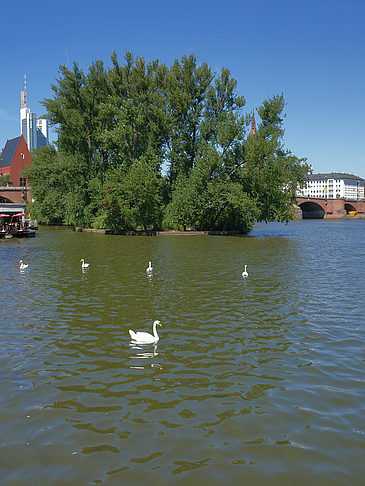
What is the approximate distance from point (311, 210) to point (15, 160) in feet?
373

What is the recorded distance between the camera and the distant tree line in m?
54.7

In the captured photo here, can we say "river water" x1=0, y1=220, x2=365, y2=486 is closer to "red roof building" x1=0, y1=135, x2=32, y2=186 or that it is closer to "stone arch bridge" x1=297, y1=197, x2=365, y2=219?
"red roof building" x1=0, y1=135, x2=32, y2=186

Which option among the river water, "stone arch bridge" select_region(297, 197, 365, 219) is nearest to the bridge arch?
"stone arch bridge" select_region(297, 197, 365, 219)

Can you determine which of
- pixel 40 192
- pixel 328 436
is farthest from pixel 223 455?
pixel 40 192

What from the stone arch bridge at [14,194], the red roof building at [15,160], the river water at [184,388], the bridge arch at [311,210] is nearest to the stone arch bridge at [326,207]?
the bridge arch at [311,210]

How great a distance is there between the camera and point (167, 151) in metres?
60.7

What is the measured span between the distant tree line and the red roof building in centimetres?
8425

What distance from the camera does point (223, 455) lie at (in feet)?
19.7

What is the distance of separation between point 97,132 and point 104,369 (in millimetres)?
55874

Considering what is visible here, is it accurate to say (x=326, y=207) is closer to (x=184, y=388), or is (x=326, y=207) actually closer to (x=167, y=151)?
(x=167, y=151)

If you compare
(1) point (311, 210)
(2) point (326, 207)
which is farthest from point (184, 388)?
(1) point (311, 210)

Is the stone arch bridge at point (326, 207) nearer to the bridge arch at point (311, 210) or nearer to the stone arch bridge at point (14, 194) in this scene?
the bridge arch at point (311, 210)

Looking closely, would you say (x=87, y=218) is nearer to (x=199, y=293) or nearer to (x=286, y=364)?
(x=199, y=293)

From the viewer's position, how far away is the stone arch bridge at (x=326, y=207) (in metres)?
153
